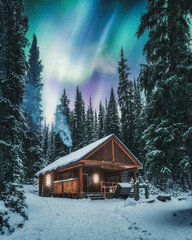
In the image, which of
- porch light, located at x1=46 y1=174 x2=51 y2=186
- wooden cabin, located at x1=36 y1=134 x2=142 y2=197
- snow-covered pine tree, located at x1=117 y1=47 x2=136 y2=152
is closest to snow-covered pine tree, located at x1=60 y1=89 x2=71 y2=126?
snow-covered pine tree, located at x1=117 y1=47 x2=136 y2=152

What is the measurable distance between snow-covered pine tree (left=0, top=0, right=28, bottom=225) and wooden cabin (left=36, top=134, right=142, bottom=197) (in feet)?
21.4

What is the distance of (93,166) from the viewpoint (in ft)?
64.9

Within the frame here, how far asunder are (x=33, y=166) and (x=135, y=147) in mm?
18114

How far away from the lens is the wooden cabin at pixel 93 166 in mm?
15948

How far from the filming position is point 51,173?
77.1ft

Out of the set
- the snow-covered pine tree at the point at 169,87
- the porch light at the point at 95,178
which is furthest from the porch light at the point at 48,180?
the snow-covered pine tree at the point at 169,87

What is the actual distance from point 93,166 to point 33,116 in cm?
1629

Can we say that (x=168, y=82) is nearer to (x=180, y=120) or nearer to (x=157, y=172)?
(x=180, y=120)

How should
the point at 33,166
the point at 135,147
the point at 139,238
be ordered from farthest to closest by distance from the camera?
the point at 135,147, the point at 33,166, the point at 139,238

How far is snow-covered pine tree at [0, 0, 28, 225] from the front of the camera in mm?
9039

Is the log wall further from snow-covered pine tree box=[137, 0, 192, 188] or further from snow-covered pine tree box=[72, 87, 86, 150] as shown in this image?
snow-covered pine tree box=[72, 87, 86, 150]

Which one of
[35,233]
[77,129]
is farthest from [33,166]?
[35,233]

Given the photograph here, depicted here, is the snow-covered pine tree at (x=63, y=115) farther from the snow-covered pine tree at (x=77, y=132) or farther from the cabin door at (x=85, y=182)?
the cabin door at (x=85, y=182)

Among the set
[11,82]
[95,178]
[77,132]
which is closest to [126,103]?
[77,132]
